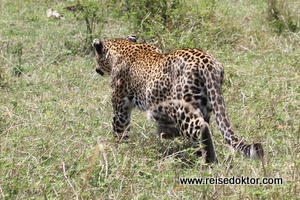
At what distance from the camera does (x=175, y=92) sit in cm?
638

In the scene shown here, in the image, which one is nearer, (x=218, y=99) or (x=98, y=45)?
(x=218, y=99)

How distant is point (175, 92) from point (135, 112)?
225 cm

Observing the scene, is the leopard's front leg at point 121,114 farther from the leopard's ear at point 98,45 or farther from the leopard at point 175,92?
the leopard's ear at point 98,45

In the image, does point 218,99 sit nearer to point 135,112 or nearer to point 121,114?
point 121,114

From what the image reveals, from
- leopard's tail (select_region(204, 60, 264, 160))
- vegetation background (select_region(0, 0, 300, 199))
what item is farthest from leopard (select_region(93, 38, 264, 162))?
vegetation background (select_region(0, 0, 300, 199))

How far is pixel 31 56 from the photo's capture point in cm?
1105

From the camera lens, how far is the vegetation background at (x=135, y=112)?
206 inches

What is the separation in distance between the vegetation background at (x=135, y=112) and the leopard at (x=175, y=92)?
251mm

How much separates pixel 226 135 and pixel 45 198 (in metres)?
2.19

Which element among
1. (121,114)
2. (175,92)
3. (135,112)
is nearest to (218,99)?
(175,92)

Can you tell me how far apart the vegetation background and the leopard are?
0.25 metres

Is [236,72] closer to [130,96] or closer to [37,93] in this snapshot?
[130,96]

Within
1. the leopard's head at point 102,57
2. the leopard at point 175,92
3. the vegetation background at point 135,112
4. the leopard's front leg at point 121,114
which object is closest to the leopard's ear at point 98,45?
the leopard's head at point 102,57

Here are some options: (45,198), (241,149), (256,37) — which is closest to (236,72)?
A: (256,37)
